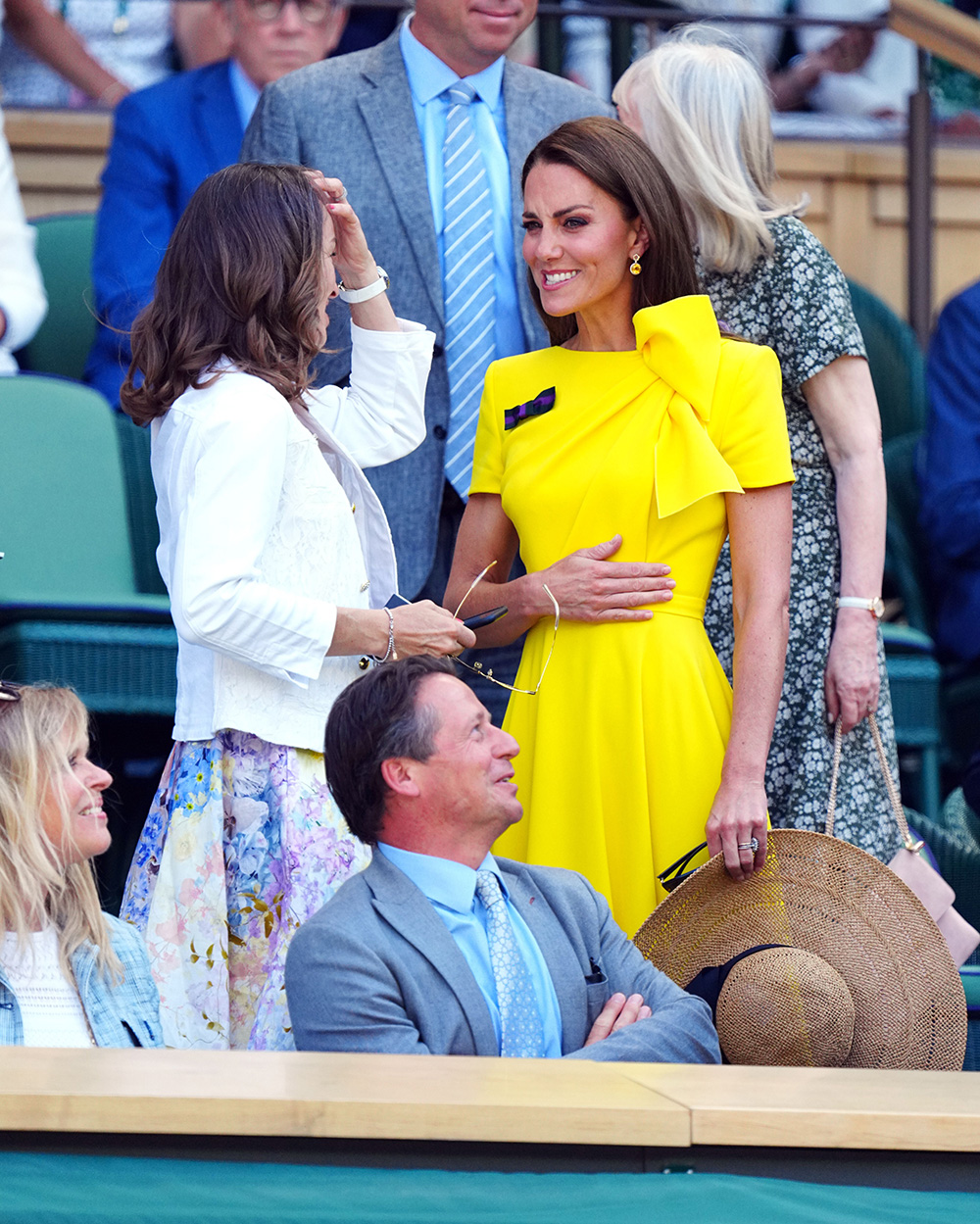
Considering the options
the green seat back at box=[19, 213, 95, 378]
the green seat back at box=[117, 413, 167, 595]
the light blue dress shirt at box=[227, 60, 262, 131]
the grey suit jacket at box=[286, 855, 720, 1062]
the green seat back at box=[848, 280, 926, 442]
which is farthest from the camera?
the green seat back at box=[848, 280, 926, 442]

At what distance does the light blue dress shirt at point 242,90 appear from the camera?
412 cm

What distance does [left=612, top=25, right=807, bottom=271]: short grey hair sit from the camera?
2.78 metres

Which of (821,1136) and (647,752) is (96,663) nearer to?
(647,752)

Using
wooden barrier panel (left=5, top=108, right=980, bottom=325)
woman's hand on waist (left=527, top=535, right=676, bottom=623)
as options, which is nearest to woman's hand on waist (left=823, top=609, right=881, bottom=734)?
woman's hand on waist (left=527, top=535, right=676, bottom=623)

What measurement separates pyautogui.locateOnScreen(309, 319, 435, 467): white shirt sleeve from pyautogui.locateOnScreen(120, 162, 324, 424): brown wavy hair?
0.31 metres

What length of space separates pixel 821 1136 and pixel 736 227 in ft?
5.24

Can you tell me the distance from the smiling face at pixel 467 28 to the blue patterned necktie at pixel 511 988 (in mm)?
1598

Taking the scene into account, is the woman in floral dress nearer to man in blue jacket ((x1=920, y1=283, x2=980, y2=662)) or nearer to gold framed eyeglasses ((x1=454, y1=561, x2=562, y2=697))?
gold framed eyeglasses ((x1=454, y1=561, x2=562, y2=697))

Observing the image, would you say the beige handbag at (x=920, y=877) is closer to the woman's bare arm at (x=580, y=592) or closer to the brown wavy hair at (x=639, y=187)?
the woman's bare arm at (x=580, y=592)

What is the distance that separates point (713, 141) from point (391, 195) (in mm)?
556

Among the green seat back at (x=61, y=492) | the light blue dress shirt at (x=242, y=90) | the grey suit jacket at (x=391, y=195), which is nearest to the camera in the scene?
the grey suit jacket at (x=391, y=195)

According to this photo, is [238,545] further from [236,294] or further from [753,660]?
[753,660]

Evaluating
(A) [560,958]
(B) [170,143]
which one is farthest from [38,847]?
(B) [170,143]

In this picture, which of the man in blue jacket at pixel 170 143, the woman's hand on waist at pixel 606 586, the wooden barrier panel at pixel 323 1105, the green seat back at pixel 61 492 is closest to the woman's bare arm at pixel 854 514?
the woman's hand on waist at pixel 606 586
